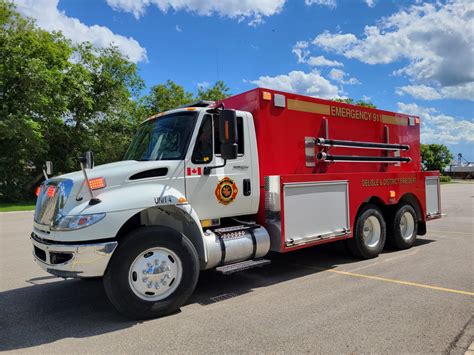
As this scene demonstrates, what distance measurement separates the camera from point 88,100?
29.7 m

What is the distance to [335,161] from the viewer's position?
7.53m

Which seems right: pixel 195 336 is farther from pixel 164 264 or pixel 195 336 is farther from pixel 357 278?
pixel 357 278

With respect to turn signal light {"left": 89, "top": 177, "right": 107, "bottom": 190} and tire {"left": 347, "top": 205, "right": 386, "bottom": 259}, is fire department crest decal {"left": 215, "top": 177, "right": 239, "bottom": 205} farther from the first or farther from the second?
tire {"left": 347, "top": 205, "right": 386, "bottom": 259}

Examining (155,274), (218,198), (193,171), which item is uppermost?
(193,171)

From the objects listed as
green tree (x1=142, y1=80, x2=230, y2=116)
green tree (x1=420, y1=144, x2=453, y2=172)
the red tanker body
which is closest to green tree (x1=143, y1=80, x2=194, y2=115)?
green tree (x1=142, y1=80, x2=230, y2=116)

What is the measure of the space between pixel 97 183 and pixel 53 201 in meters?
0.57

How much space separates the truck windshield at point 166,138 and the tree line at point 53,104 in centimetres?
2151

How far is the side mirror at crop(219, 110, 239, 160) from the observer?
16.7 feet

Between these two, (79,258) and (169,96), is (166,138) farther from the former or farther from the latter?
(169,96)

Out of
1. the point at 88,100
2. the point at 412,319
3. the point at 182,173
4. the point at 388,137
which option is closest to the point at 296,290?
the point at 412,319

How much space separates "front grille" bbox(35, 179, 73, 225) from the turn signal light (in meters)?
0.24

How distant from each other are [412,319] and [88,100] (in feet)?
96.6

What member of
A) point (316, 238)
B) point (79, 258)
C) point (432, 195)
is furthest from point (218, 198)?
point (432, 195)

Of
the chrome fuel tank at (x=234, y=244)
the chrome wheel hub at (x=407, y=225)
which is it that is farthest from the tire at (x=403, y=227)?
the chrome fuel tank at (x=234, y=244)
